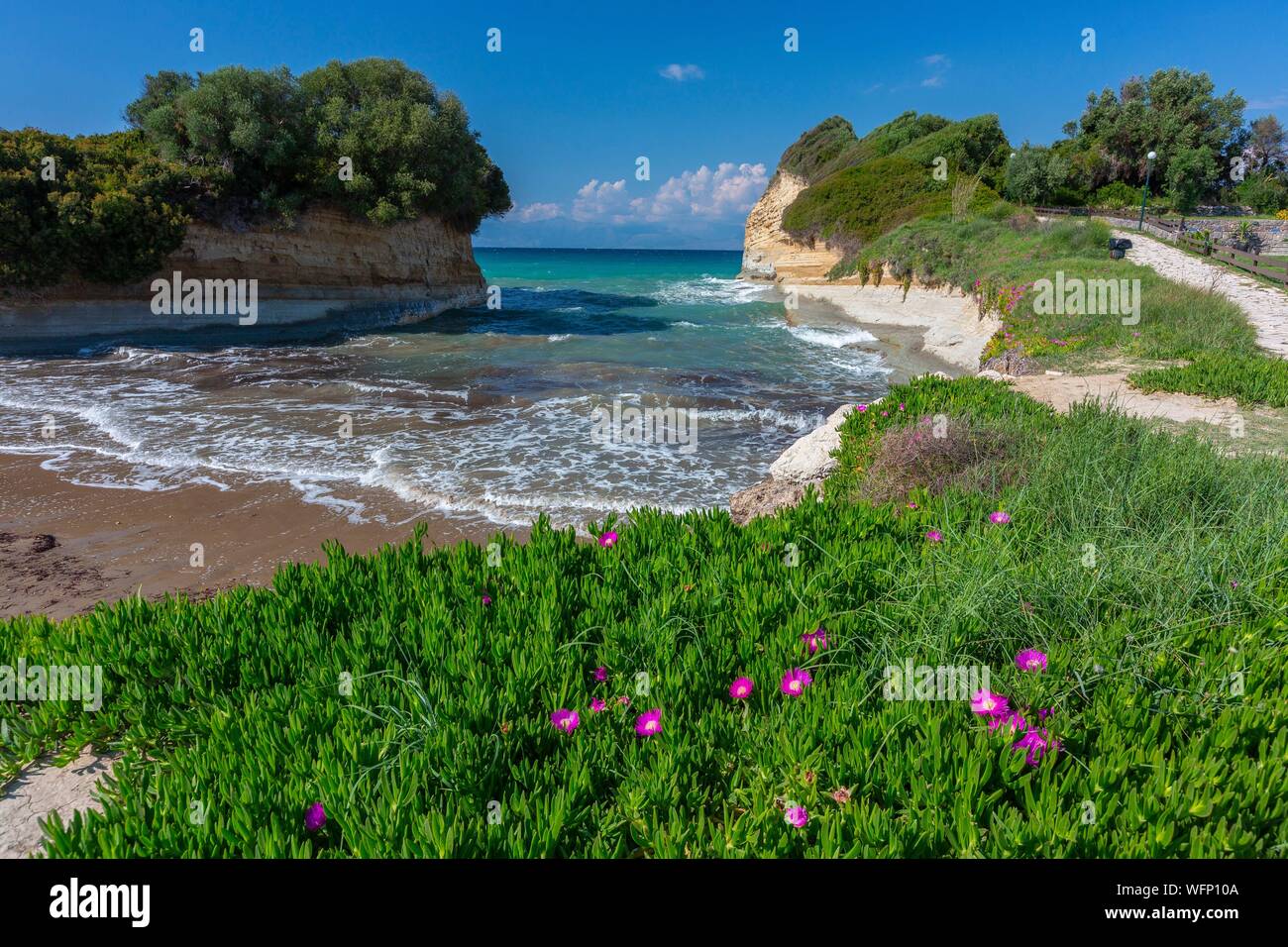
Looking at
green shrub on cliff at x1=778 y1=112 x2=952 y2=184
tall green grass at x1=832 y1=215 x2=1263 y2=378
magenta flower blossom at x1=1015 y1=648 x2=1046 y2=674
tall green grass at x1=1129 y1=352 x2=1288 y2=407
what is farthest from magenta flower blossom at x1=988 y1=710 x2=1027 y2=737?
green shrub on cliff at x1=778 y1=112 x2=952 y2=184

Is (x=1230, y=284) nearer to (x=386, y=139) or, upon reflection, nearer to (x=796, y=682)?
(x=796, y=682)

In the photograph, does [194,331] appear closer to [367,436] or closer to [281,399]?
[281,399]

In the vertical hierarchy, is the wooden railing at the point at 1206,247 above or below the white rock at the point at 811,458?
above

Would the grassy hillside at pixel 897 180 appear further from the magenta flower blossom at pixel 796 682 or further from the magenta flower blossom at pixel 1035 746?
the magenta flower blossom at pixel 1035 746

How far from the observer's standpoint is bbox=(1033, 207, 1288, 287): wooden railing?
73.5ft

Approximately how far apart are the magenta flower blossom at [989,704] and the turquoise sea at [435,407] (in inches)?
269

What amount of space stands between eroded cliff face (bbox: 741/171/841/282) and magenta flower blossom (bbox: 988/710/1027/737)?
166 ft

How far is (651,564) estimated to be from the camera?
4109 mm

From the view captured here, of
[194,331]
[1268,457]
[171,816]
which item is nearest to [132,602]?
[171,816]

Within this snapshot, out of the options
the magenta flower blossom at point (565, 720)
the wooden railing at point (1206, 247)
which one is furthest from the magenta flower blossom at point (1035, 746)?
the wooden railing at point (1206, 247)

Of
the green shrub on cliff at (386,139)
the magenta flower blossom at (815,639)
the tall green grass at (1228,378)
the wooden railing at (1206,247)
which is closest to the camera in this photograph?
the magenta flower blossom at (815,639)

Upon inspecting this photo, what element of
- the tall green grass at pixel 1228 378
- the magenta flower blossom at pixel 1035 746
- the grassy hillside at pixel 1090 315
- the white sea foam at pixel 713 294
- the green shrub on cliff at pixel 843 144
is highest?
the green shrub on cliff at pixel 843 144

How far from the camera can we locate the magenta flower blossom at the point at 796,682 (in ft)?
9.47

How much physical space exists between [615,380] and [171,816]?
59.7 ft
